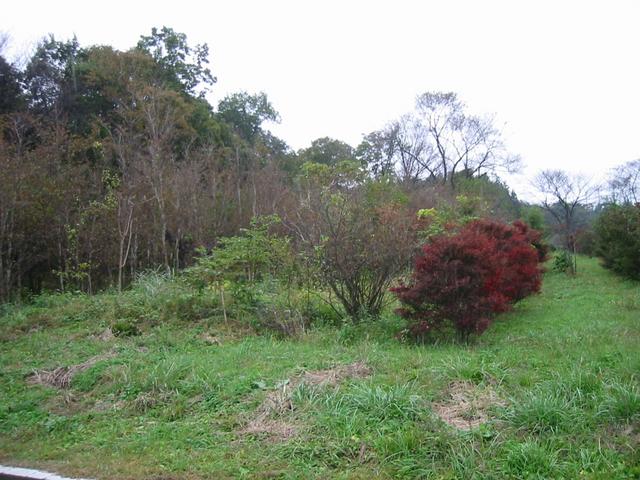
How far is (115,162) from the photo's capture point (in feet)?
63.6

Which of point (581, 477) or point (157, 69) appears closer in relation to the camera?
→ point (581, 477)

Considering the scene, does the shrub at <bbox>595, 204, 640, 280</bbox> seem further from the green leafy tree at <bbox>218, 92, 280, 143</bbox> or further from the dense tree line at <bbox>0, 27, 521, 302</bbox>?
the green leafy tree at <bbox>218, 92, 280, 143</bbox>

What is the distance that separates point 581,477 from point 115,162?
18.9m

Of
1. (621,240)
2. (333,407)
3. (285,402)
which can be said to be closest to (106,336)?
(285,402)

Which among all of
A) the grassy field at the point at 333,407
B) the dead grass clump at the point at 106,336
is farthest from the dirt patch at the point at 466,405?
the dead grass clump at the point at 106,336

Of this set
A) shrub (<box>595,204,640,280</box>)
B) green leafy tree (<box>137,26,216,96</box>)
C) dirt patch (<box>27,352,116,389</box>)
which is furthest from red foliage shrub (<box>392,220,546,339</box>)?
green leafy tree (<box>137,26,216,96</box>)

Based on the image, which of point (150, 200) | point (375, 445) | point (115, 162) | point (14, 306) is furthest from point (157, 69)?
point (375, 445)

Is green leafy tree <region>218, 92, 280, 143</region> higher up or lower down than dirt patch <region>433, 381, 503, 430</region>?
higher up

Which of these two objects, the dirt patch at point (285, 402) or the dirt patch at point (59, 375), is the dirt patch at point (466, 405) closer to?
the dirt patch at point (285, 402)

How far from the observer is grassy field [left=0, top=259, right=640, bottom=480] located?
373cm

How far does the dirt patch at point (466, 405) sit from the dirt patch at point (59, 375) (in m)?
4.21

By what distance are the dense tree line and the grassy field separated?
2.33 meters

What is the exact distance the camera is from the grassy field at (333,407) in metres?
3.73

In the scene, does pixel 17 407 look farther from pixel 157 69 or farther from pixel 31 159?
pixel 157 69
